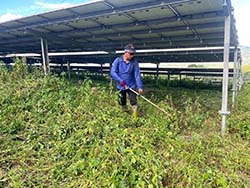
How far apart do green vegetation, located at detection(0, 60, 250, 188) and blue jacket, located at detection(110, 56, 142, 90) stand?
0.44 metres

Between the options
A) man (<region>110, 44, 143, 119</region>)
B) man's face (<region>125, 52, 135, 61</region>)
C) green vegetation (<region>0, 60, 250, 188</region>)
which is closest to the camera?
green vegetation (<region>0, 60, 250, 188</region>)

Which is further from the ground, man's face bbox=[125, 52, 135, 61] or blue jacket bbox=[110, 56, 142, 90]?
man's face bbox=[125, 52, 135, 61]

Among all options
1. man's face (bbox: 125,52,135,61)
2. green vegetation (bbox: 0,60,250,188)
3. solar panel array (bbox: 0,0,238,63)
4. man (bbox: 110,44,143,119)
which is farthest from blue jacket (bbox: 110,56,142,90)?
solar panel array (bbox: 0,0,238,63)

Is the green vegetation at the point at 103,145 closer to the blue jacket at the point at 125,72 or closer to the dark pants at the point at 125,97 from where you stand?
the dark pants at the point at 125,97

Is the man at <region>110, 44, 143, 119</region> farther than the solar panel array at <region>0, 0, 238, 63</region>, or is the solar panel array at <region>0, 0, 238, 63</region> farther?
the man at <region>110, 44, 143, 119</region>

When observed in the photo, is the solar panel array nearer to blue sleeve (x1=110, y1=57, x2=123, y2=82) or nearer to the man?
the man

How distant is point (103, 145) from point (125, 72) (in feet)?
6.94

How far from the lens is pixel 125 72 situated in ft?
16.0

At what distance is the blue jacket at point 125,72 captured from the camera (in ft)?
15.9

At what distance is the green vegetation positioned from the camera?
8.87 ft


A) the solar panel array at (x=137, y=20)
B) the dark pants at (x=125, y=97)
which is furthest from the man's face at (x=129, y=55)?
the solar panel array at (x=137, y=20)

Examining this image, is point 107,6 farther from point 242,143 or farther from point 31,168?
point 242,143

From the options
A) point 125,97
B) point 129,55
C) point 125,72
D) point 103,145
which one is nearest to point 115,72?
point 125,72

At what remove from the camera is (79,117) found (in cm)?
417
